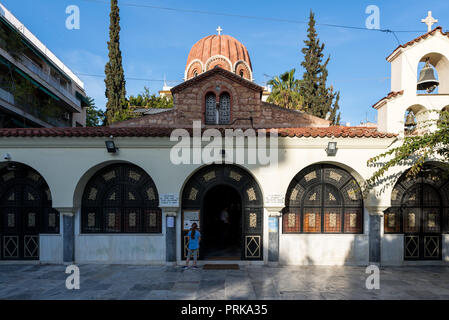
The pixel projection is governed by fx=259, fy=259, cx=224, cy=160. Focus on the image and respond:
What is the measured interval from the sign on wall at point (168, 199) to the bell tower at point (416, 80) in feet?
24.8

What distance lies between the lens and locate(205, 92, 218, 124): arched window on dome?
40.4 feet

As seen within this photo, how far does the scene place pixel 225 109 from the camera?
12.5m

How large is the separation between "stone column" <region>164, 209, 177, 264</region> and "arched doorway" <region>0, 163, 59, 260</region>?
159 inches

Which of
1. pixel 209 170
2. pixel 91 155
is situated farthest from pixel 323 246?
pixel 91 155

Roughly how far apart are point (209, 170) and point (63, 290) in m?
5.41

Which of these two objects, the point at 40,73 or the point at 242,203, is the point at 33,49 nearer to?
the point at 40,73

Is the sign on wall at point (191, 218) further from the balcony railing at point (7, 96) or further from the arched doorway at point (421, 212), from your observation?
the balcony railing at point (7, 96)

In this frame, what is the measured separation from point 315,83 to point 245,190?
20.0 m

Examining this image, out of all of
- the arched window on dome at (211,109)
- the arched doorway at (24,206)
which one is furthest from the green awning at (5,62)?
the arched window on dome at (211,109)

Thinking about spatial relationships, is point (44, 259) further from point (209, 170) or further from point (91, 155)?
point (209, 170)

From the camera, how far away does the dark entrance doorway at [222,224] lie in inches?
404

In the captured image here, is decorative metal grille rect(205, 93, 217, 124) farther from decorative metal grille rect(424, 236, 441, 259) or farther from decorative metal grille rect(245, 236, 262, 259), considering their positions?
decorative metal grille rect(424, 236, 441, 259)

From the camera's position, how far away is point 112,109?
77.8ft
